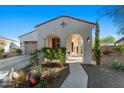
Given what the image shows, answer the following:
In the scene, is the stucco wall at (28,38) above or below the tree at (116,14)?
below

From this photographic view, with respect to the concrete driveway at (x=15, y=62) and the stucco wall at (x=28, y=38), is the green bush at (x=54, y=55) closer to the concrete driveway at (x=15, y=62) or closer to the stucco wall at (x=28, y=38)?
the concrete driveway at (x=15, y=62)

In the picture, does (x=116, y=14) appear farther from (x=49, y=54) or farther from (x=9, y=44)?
(x=9, y=44)

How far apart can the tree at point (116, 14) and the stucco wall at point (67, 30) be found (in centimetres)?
299

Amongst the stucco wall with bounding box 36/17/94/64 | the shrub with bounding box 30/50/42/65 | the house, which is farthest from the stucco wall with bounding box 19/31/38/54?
the shrub with bounding box 30/50/42/65

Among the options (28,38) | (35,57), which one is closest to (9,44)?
→ (28,38)

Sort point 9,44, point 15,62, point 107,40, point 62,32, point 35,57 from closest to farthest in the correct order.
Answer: point 35,57 → point 15,62 → point 62,32 → point 9,44 → point 107,40

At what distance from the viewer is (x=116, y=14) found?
12648 millimetres

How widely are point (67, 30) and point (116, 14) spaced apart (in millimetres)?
4697

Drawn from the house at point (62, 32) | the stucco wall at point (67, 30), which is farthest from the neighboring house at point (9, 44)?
the stucco wall at point (67, 30)

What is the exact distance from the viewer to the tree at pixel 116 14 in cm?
1224

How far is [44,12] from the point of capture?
1420 centimetres

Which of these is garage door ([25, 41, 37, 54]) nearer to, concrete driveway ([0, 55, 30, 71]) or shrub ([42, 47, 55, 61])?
concrete driveway ([0, 55, 30, 71])

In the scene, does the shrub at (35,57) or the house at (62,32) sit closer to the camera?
the shrub at (35,57)
